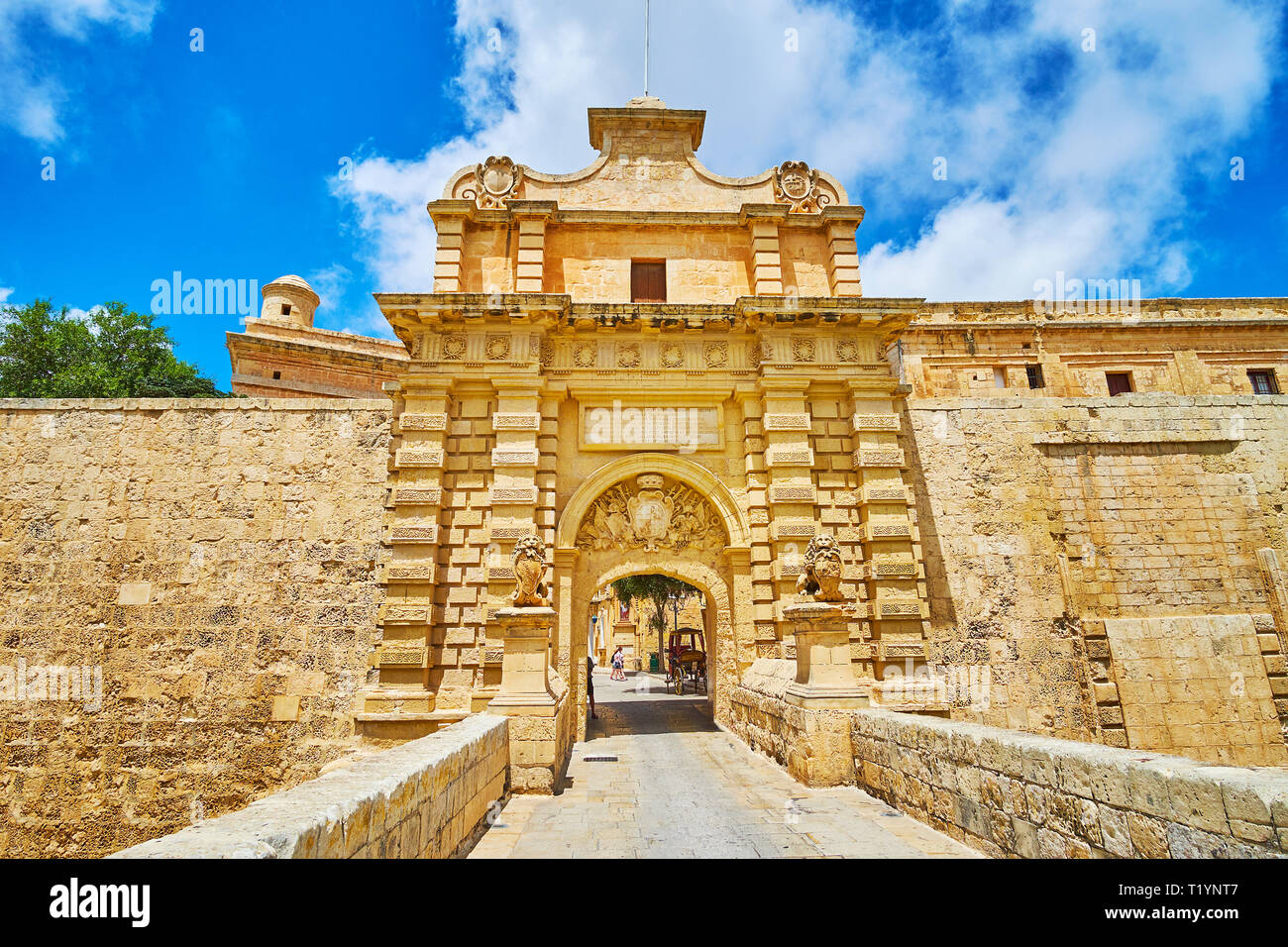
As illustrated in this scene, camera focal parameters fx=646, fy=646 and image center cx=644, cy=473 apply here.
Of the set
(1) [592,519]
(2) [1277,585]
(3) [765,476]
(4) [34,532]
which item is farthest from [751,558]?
(4) [34,532]

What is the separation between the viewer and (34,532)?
1089 centimetres

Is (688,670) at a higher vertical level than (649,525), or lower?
lower

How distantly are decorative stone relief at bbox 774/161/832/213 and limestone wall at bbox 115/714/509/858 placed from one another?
10855mm

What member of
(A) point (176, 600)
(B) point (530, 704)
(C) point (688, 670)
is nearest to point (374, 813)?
(B) point (530, 704)

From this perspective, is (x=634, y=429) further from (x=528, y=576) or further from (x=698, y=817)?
(x=698, y=817)

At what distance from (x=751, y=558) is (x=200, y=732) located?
9.11m

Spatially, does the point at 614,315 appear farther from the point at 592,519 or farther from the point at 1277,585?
the point at 1277,585

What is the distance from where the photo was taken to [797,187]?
12.4 metres

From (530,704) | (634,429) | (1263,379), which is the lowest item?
(530,704)

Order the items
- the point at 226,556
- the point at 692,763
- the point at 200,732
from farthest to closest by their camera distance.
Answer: the point at 226,556 → the point at 200,732 → the point at 692,763

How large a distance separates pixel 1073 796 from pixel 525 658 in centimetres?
551

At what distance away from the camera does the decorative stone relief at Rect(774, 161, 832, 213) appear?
40.7ft

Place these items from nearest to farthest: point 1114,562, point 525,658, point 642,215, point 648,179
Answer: point 525,658 → point 1114,562 → point 642,215 → point 648,179

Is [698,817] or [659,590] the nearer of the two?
[698,817]
